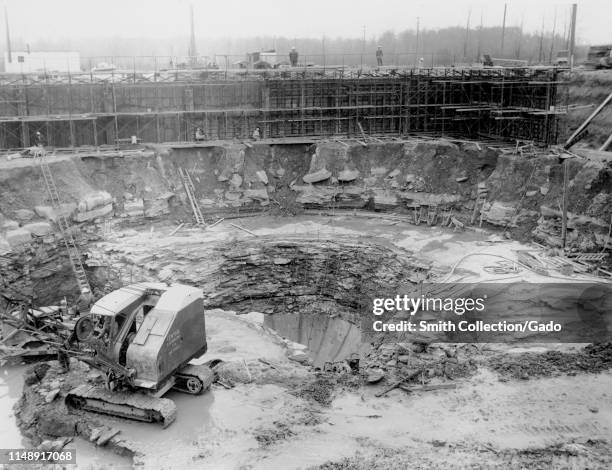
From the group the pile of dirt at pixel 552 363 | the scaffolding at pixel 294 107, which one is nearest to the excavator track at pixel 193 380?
the pile of dirt at pixel 552 363

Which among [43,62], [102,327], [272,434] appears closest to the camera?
[272,434]

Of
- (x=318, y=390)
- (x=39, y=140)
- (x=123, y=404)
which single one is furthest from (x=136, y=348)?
(x=39, y=140)

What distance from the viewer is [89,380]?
1383 cm

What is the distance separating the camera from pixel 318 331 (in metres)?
25.6

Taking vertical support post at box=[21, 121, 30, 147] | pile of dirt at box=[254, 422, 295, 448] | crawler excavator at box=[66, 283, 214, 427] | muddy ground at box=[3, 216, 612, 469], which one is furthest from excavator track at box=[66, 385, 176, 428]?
vertical support post at box=[21, 121, 30, 147]

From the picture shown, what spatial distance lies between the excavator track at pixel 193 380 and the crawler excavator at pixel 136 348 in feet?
1.28

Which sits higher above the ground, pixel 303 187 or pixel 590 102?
pixel 590 102

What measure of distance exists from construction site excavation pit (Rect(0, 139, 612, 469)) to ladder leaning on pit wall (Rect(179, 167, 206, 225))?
0.17 meters

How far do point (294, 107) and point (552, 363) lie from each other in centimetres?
2239

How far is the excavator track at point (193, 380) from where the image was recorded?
45.7 feet

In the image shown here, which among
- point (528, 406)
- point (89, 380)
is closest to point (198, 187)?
point (89, 380)

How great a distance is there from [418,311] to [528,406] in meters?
6.17

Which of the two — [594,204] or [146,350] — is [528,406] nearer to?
[146,350]

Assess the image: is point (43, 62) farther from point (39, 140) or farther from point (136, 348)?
point (136, 348)
